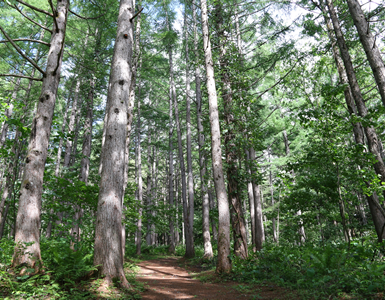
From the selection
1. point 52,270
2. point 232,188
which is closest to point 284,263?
point 232,188

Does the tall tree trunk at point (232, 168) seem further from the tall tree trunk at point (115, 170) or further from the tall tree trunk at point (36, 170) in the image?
the tall tree trunk at point (36, 170)

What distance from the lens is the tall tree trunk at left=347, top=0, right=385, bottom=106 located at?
562 centimetres

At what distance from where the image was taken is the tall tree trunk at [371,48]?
221 inches

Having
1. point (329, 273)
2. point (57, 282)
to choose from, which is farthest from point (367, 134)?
point (57, 282)

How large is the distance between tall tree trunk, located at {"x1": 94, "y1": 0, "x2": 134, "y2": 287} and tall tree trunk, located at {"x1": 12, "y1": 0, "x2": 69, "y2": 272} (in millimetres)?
1071

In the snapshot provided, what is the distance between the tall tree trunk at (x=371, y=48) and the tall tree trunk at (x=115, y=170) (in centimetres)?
601

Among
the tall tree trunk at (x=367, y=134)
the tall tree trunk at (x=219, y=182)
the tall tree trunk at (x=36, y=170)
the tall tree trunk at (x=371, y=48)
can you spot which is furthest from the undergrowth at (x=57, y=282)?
the tall tree trunk at (x=371, y=48)

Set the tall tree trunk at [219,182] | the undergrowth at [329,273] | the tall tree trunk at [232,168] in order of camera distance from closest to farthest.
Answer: the undergrowth at [329,273] < the tall tree trunk at [219,182] < the tall tree trunk at [232,168]

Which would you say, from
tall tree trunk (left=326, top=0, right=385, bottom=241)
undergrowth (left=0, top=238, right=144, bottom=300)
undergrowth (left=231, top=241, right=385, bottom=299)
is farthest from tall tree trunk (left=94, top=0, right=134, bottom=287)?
tall tree trunk (left=326, top=0, right=385, bottom=241)

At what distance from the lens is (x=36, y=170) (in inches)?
176

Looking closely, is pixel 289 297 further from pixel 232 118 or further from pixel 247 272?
pixel 232 118

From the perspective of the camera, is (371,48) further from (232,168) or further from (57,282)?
(57,282)

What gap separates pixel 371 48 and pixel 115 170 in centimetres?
691

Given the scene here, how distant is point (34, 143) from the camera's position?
4.59 m
